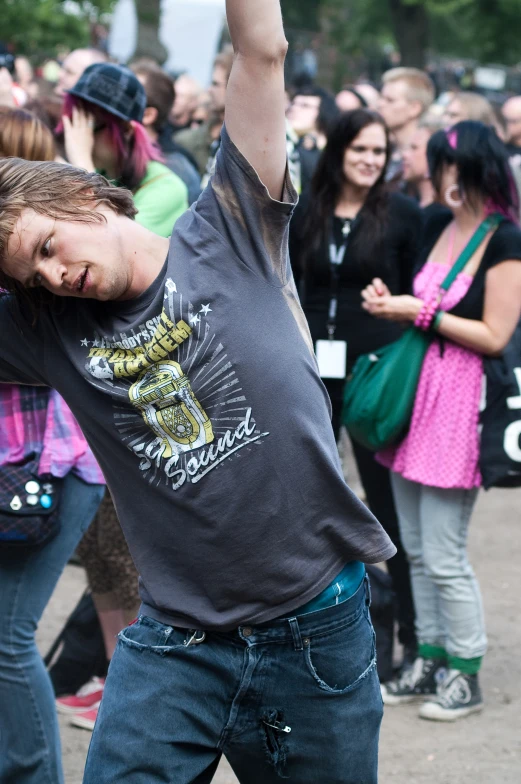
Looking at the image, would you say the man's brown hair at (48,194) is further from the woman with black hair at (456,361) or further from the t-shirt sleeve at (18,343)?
the woman with black hair at (456,361)

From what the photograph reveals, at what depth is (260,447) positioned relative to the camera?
221 centimetres

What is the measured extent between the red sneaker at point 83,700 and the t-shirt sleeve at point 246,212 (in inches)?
103

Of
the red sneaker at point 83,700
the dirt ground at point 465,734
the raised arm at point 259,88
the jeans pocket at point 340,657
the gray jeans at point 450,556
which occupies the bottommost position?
the dirt ground at point 465,734

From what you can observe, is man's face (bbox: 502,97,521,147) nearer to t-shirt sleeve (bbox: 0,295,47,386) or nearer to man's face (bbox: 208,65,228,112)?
man's face (bbox: 208,65,228,112)

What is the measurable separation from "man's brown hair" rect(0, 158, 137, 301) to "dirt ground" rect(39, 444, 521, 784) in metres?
2.32

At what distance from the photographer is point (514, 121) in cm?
930

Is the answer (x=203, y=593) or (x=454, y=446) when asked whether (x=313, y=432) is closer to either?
(x=203, y=593)

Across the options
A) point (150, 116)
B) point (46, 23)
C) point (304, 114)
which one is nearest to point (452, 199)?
point (150, 116)

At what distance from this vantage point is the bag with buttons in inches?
121

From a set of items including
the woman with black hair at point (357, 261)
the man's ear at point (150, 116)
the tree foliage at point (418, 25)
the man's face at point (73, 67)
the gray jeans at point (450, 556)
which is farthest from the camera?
the tree foliage at point (418, 25)

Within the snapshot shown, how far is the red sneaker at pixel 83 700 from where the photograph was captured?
438 centimetres

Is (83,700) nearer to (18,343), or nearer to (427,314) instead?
(427,314)

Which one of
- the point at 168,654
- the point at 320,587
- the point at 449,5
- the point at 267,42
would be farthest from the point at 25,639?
the point at 449,5

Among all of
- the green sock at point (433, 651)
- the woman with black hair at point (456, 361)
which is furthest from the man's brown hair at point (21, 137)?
the green sock at point (433, 651)
